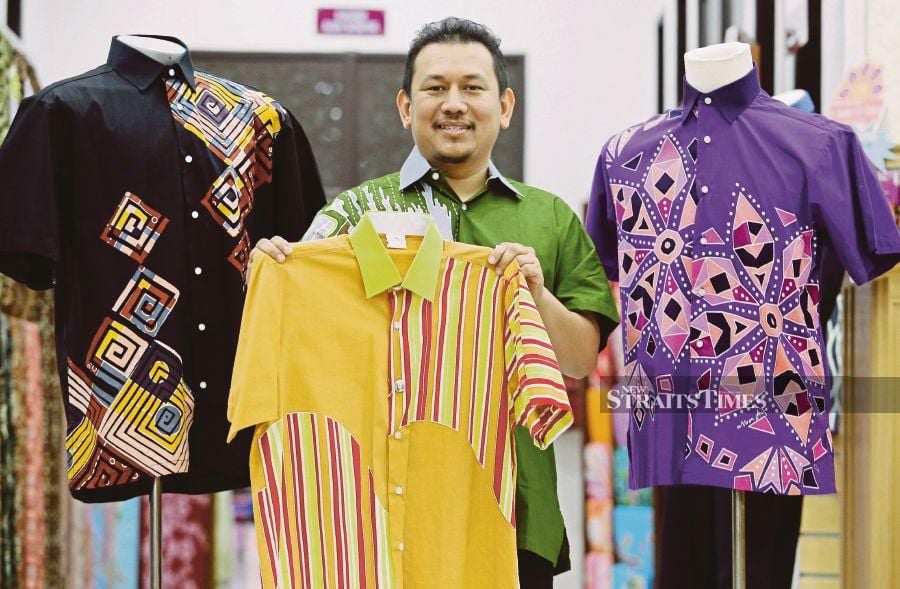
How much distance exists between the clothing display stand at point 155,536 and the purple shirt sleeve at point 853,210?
1454mm

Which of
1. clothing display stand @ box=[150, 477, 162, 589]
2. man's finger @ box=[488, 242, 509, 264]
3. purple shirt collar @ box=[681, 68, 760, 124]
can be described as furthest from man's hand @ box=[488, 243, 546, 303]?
clothing display stand @ box=[150, 477, 162, 589]

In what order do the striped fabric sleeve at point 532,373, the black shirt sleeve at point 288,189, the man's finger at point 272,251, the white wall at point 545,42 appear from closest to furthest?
1. the striped fabric sleeve at point 532,373
2. the man's finger at point 272,251
3. the black shirt sleeve at point 288,189
4. the white wall at point 545,42

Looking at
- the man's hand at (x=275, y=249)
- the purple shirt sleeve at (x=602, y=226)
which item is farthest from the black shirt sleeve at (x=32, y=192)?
the purple shirt sleeve at (x=602, y=226)

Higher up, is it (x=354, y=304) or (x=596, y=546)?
(x=354, y=304)

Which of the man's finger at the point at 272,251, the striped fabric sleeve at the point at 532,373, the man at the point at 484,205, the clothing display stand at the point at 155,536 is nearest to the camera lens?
the striped fabric sleeve at the point at 532,373

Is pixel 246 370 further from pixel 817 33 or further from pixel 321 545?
pixel 817 33

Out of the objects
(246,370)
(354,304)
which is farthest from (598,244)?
(246,370)

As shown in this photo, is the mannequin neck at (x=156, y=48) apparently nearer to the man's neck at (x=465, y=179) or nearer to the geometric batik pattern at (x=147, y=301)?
the geometric batik pattern at (x=147, y=301)

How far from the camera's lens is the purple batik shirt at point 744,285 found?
2.09 m

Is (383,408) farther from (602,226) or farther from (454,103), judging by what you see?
(602,226)

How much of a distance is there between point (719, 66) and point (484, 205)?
0.57m

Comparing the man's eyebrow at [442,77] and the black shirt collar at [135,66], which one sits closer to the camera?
the man's eyebrow at [442,77]

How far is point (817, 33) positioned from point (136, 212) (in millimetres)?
2371

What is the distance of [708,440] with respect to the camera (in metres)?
2.12
